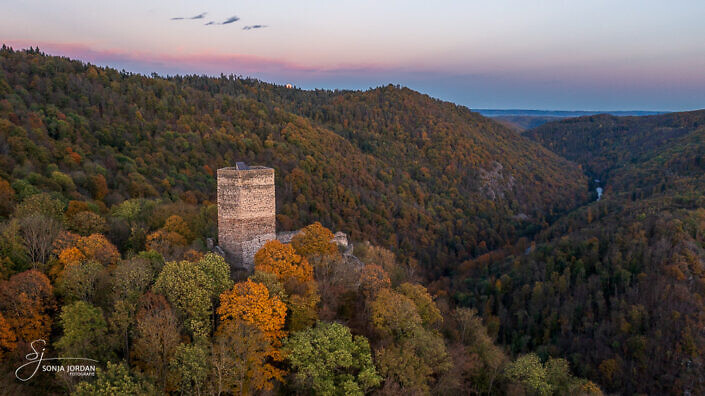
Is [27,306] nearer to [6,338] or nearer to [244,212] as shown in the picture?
[6,338]

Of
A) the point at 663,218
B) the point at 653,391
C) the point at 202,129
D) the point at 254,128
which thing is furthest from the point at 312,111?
the point at 653,391

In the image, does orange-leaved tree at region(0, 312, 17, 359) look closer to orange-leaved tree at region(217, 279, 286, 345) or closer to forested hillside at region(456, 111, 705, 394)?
orange-leaved tree at region(217, 279, 286, 345)

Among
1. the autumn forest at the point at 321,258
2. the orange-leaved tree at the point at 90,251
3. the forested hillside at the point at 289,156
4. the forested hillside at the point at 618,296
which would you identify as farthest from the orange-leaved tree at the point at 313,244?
the forested hillside at the point at 618,296

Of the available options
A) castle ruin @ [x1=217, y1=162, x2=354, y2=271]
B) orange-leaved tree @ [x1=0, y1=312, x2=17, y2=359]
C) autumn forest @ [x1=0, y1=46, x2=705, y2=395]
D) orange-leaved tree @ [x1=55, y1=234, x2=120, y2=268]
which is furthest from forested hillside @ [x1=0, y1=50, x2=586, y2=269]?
orange-leaved tree @ [x1=0, y1=312, x2=17, y2=359]

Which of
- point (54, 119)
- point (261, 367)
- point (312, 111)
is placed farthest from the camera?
point (312, 111)

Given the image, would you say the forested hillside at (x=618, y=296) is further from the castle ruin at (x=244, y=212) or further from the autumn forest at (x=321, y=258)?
the castle ruin at (x=244, y=212)

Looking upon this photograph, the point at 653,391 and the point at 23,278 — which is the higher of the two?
the point at 23,278

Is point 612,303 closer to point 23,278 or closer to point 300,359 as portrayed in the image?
point 300,359
